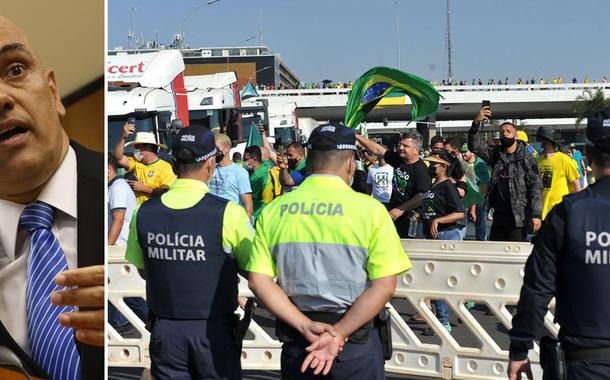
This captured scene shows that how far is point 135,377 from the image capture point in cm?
640

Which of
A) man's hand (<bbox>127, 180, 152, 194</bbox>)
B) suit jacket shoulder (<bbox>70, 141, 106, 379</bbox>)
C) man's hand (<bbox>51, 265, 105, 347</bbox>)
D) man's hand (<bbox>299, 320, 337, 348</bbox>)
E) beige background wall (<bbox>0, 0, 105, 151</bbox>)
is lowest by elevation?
man's hand (<bbox>299, 320, 337, 348</bbox>)

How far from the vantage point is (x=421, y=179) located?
7.61 m

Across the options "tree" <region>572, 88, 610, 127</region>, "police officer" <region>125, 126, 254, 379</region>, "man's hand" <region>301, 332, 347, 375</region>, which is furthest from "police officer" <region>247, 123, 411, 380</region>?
"tree" <region>572, 88, 610, 127</region>

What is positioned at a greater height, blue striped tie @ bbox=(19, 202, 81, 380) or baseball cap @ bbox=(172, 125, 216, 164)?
baseball cap @ bbox=(172, 125, 216, 164)

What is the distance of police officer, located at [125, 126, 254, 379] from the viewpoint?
149 inches

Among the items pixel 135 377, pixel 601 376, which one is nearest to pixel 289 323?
pixel 601 376

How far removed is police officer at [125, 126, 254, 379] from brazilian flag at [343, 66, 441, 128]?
5.30 metres

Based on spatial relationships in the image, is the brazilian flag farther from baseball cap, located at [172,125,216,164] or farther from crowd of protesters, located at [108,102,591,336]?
baseball cap, located at [172,125,216,164]

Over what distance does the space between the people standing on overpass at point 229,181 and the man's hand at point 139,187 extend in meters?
0.62

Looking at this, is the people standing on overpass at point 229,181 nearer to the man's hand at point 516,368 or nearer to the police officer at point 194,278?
the police officer at point 194,278

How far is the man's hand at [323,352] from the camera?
3293mm

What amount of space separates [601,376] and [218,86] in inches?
664

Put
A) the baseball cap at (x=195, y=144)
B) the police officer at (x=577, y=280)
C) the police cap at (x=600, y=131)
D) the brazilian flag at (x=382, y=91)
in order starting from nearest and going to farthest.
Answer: the police officer at (x=577, y=280) < the police cap at (x=600, y=131) < the baseball cap at (x=195, y=144) < the brazilian flag at (x=382, y=91)

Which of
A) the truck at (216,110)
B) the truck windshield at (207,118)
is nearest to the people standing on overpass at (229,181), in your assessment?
the truck at (216,110)
